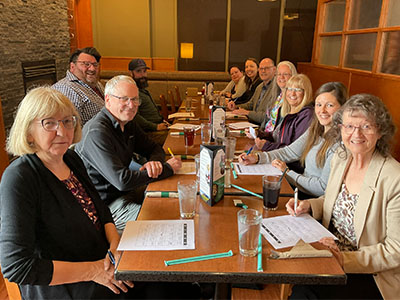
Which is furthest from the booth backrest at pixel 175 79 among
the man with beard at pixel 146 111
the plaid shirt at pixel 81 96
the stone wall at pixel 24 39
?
the plaid shirt at pixel 81 96

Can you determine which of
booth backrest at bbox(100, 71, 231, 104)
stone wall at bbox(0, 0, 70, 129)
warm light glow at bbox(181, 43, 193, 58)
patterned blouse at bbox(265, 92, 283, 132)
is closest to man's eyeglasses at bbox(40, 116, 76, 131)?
patterned blouse at bbox(265, 92, 283, 132)

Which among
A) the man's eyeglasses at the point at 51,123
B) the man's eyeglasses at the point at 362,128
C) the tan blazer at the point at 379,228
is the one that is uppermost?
the man's eyeglasses at the point at 51,123

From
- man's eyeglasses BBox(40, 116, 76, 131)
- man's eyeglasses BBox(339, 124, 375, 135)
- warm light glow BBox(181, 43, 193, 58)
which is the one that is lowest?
man's eyeglasses BBox(339, 124, 375, 135)

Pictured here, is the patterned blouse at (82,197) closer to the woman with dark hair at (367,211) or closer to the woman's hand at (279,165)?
→ the woman with dark hair at (367,211)

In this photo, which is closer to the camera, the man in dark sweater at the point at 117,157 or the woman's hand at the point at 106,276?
the woman's hand at the point at 106,276

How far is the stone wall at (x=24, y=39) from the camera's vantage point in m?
3.88

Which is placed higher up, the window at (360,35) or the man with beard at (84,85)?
the window at (360,35)

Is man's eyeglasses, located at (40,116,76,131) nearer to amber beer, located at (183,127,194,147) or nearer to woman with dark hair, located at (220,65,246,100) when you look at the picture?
amber beer, located at (183,127,194,147)

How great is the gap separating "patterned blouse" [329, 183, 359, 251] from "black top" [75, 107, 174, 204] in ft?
3.02

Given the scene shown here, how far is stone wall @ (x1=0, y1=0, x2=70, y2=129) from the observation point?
3.88 metres

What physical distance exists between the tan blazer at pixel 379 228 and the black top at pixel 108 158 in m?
1.03

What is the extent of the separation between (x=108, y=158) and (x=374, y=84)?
3257mm

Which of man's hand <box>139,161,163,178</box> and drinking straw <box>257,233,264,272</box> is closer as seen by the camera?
drinking straw <box>257,233,264,272</box>

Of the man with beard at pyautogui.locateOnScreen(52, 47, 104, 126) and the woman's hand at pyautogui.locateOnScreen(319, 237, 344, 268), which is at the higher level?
the man with beard at pyautogui.locateOnScreen(52, 47, 104, 126)
